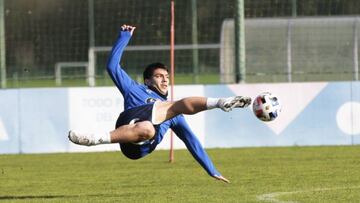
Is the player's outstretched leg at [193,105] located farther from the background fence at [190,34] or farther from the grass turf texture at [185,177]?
the background fence at [190,34]

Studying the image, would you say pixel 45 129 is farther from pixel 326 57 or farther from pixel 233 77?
pixel 326 57

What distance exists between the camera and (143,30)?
27234mm

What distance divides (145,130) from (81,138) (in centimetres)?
80

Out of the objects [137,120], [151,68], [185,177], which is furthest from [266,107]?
[185,177]

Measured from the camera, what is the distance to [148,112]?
1218 cm

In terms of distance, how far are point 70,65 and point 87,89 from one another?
24.8ft

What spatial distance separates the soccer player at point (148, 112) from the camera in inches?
463

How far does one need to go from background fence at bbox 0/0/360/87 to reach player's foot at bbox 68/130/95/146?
41.6 feet

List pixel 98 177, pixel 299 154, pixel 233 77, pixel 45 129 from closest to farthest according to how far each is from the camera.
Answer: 1. pixel 98 177
2. pixel 299 154
3. pixel 45 129
4. pixel 233 77

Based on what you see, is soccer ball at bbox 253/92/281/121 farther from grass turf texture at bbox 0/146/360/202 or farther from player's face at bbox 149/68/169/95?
player's face at bbox 149/68/169/95

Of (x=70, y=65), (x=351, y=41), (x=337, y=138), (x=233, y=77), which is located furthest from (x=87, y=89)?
(x=351, y=41)

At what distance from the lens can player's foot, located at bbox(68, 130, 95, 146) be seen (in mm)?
11773

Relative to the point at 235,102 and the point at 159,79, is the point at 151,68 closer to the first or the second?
the point at 159,79

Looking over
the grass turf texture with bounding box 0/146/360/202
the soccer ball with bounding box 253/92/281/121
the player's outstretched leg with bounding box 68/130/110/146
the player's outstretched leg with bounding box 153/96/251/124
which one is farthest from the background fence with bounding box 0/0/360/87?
the player's outstretched leg with bounding box 68/130/110/146
